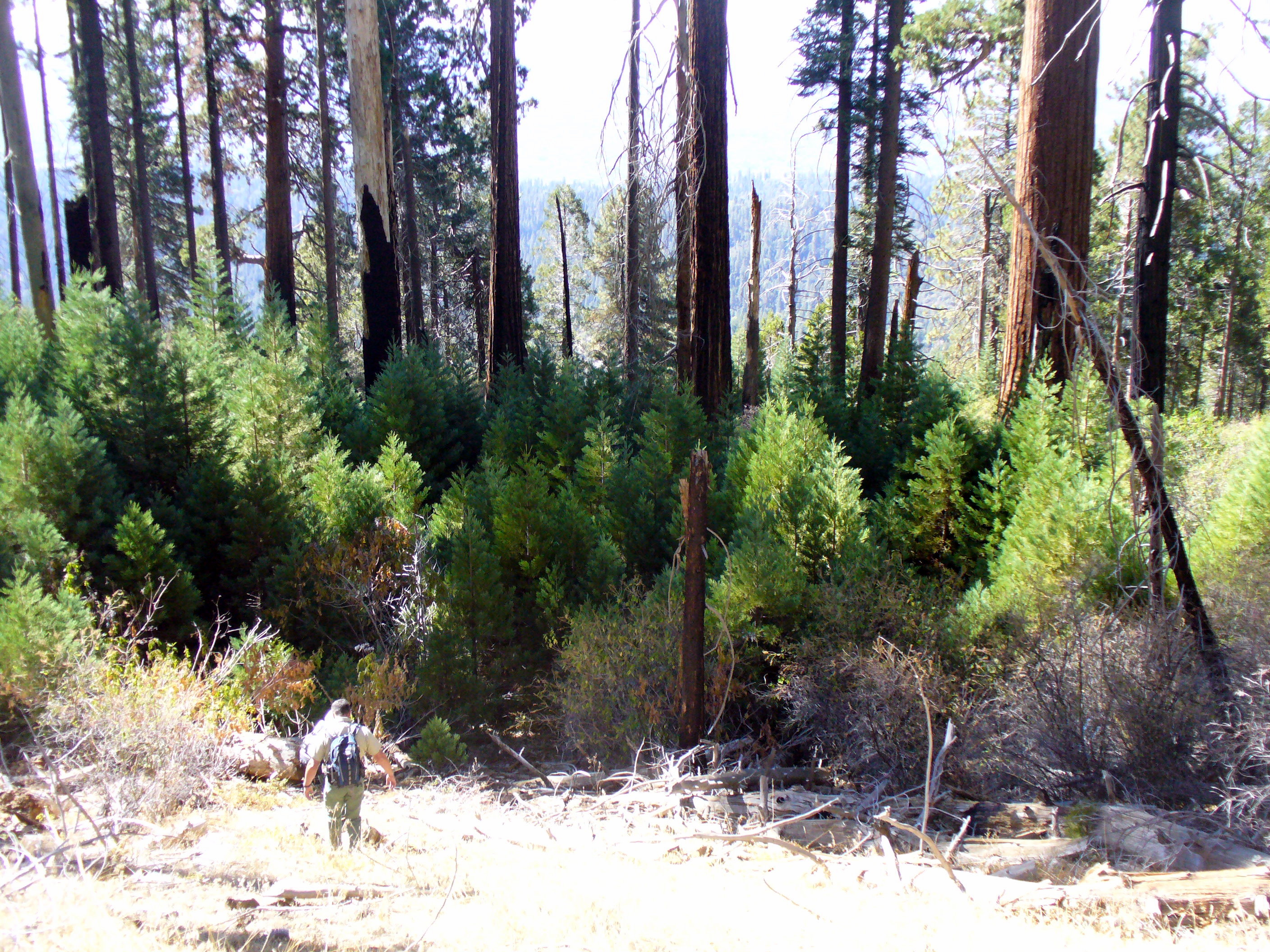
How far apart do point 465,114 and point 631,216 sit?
1101cm

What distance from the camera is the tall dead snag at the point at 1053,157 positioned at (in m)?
8.21

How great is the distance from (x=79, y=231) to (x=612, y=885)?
1731 centimetres

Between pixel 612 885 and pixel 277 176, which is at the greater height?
pixel 277 176

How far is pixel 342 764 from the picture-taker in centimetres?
→ 537

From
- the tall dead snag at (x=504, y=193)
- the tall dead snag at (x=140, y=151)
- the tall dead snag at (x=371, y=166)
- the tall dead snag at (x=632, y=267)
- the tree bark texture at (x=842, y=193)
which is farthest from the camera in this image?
the tall dead snag at (x=140, y=151)

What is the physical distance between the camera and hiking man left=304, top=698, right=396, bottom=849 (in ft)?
17.7

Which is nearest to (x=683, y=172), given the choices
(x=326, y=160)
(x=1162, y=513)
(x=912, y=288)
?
(x=1162, y=513)

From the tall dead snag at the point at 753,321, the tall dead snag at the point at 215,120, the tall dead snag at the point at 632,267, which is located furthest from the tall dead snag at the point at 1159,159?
the tall dead snag at the point at 215,120

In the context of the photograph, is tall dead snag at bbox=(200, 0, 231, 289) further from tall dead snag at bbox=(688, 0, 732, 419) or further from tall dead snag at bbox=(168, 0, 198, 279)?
tall dead snag at bbox=(688, 0, 732, 419)

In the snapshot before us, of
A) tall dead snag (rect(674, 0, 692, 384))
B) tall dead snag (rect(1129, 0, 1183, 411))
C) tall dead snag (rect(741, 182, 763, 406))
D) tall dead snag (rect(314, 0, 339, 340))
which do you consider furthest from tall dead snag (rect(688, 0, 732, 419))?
tall dead snag (rect(314, 0, 339, 340))

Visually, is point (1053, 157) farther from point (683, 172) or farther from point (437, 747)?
point (437, 747)

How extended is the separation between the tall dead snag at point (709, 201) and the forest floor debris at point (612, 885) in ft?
20.8

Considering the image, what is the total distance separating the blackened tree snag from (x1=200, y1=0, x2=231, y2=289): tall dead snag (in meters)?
4.78

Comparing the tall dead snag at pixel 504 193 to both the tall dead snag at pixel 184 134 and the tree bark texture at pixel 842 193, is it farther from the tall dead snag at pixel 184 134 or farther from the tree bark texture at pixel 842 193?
the tall dead snag at pixel 184 134
